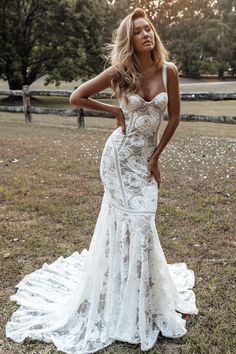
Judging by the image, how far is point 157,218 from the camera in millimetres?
5906

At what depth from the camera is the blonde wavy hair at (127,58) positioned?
316cm

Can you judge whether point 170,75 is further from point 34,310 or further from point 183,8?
point 183,8

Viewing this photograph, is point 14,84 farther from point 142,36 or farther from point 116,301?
point 116,301

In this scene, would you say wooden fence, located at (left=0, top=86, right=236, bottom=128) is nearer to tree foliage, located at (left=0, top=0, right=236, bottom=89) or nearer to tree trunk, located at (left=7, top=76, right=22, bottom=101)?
tree foliage, located at (left=0, top=0, right=236, bottom=89)

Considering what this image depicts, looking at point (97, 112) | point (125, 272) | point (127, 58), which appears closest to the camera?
point (127, 58)

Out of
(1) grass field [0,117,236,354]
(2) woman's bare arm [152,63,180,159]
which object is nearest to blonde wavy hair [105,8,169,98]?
(2) woman's bare arm [152,63,180,159]

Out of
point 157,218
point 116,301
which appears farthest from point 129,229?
point 157,218

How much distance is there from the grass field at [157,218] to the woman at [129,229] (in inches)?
5.7

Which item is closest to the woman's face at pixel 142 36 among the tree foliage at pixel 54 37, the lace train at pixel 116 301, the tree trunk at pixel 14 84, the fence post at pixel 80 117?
the lace train at pixel 116 301

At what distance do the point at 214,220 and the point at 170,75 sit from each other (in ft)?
9.98

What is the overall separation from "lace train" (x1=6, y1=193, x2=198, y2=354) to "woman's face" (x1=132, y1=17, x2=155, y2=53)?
47.9 inches

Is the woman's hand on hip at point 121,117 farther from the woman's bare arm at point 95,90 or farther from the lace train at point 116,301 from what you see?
the lace train at point 116,301

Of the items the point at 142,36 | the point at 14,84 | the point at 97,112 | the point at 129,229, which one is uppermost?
the point at 142,36

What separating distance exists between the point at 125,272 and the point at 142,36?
173cm
